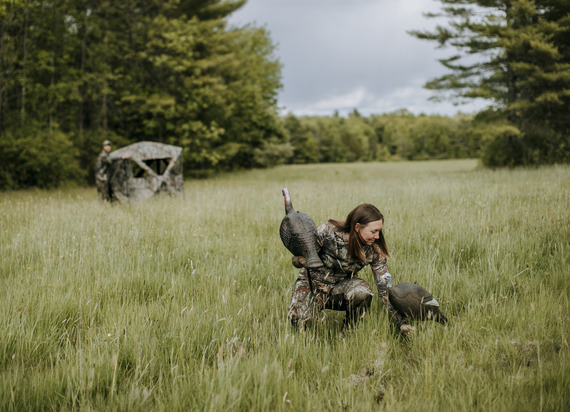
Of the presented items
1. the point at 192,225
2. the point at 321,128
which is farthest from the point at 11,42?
the point at 321,128

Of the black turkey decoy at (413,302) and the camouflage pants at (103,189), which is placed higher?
the camouflage pants at (103,189)

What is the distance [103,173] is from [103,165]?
23cm

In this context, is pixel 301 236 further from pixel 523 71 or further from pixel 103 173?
pixel 523 71

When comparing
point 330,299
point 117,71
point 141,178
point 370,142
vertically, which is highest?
point 370,142

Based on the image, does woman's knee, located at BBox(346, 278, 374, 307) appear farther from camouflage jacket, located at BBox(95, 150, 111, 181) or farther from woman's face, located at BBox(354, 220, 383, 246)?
camouflage jacket, located at BBox(95, 150, 111, 181)

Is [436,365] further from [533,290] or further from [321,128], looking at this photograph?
[321,128]

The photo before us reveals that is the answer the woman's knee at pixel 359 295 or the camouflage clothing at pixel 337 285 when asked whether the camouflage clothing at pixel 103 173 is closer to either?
the camouflage clothing at pixel 337 285

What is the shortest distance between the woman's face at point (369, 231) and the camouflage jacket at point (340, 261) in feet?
0.62

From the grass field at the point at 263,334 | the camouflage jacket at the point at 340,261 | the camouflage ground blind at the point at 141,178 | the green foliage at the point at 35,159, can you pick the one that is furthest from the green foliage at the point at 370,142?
the camouflage jacket at the point at 340,261

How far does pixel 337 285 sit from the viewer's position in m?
3.13

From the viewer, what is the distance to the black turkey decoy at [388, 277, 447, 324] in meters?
2.82

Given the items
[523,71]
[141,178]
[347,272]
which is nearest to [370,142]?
[523,71]

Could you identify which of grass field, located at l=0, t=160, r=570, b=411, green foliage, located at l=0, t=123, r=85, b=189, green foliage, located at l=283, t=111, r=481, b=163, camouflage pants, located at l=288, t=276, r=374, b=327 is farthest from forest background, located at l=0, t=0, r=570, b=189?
green foliage, located at l=283, t=111, r=481, b=163

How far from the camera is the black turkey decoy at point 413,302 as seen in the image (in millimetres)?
2822
